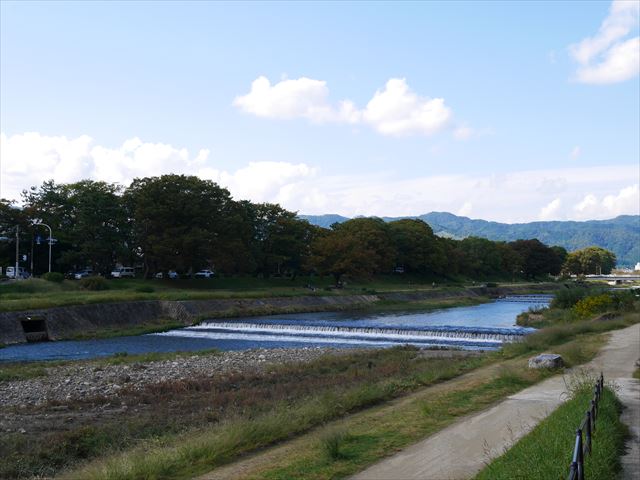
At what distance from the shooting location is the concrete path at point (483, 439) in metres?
10.4

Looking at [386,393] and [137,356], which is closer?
[386,393]

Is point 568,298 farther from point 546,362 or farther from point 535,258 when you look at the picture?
point 535,258

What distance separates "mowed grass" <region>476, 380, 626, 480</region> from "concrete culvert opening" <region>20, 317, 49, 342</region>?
122 ft

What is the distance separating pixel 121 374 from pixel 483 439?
17857 millimetres

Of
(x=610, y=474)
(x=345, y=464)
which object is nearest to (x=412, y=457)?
(x=345, y=464)

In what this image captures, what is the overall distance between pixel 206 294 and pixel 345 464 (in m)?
53.5

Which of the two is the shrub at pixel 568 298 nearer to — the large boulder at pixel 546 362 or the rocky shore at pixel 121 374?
the rocky shore at pixel 121 374

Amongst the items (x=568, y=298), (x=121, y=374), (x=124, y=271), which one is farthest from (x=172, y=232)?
(x=121, y=374)

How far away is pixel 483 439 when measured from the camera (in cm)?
1245

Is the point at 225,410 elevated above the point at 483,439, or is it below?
below

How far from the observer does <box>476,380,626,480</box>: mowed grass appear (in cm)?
834

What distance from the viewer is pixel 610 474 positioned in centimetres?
923

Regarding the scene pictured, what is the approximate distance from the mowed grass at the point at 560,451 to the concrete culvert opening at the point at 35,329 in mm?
37334

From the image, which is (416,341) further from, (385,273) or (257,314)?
(385,273)
